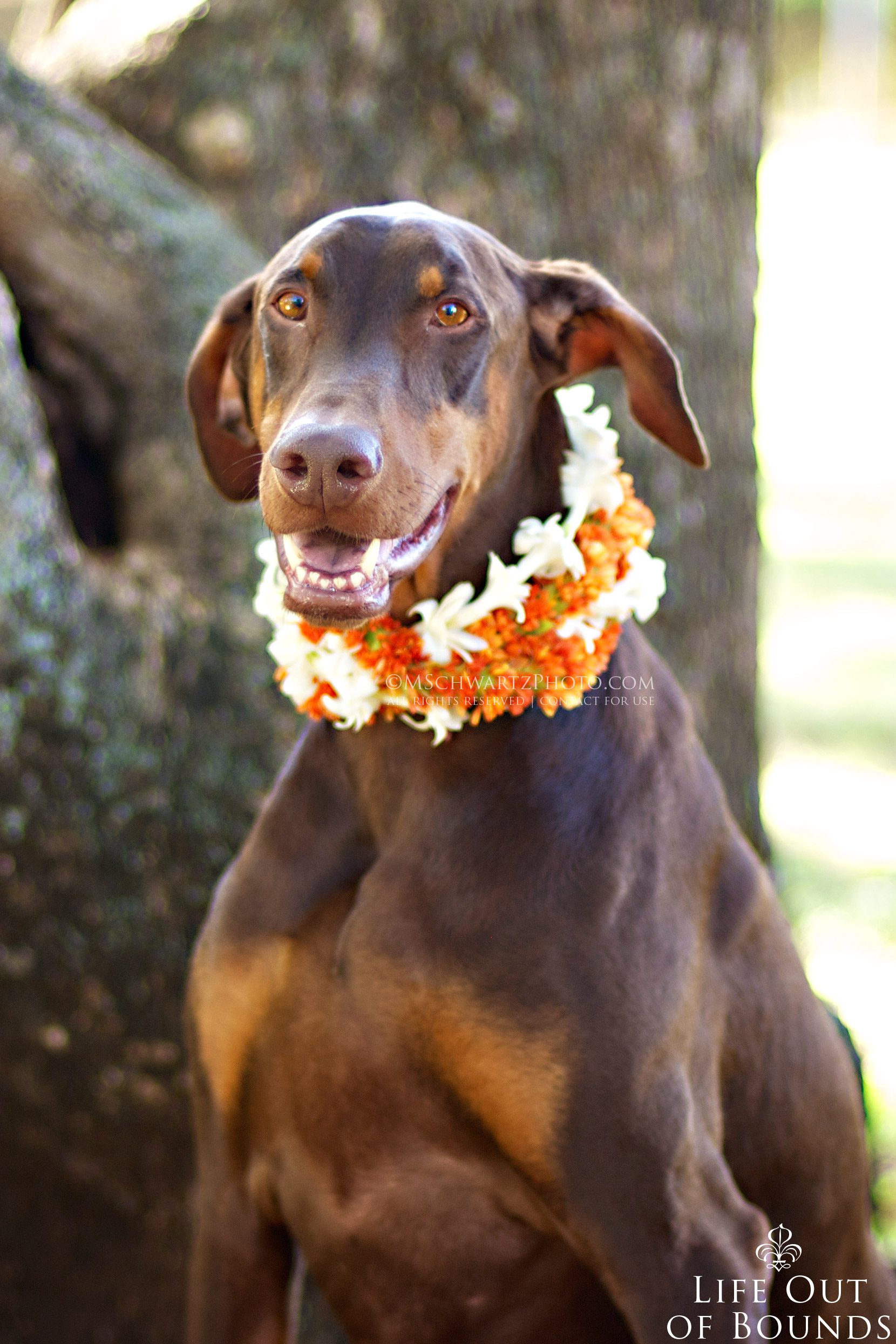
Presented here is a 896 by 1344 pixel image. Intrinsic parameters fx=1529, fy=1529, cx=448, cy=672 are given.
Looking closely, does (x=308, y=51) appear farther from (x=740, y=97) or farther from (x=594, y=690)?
(x=594, y=690)

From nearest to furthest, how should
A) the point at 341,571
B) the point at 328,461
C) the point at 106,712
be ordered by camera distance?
the point at 328,461 < the point at 341,571 < the point at 106,712

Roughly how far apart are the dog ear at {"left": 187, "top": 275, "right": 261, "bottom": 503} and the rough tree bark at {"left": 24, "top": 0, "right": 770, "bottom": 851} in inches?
37.6

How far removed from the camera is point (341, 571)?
2.31 metres

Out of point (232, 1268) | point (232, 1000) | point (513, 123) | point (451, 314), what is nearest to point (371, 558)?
point (451, 314)

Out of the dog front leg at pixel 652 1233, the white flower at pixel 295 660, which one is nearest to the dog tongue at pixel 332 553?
the white flower at pixel 295 660

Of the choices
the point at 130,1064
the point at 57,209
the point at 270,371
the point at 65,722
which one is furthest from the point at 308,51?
the point at 130,1064

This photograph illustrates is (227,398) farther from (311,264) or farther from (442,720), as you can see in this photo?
(442,720)

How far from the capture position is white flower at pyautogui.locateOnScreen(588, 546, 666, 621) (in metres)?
2.64

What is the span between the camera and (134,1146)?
329 centimetres

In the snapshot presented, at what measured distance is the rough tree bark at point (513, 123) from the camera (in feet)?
12.0

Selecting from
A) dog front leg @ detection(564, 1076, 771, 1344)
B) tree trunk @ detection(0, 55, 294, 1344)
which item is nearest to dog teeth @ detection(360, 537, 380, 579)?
dog front leg @ detection(564, 1076, 771, 1344)

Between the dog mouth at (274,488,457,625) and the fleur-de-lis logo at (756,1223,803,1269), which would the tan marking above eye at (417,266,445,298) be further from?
the fleur-de-lis logo at (756,1223,803,1269)

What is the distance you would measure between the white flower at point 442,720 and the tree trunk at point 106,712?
883mm

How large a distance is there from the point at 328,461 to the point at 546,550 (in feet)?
1.75
